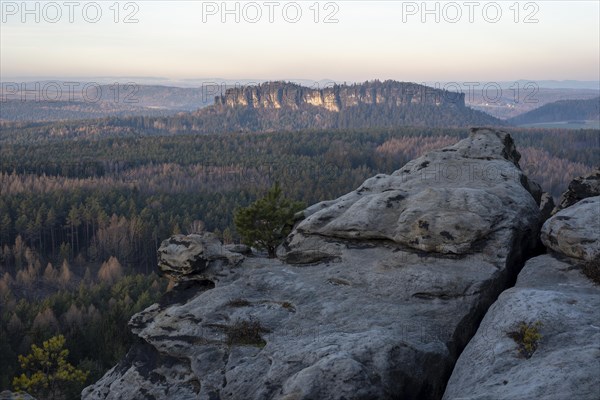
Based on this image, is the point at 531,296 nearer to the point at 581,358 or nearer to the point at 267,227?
the point at 581,358

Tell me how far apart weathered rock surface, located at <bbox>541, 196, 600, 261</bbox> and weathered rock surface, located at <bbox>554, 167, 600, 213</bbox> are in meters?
4.36

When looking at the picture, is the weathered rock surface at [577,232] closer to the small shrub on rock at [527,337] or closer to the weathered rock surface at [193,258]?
the small shrub on rock at [527,337]

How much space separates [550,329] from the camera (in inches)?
715

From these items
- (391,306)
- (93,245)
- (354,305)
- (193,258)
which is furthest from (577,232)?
(93,245)

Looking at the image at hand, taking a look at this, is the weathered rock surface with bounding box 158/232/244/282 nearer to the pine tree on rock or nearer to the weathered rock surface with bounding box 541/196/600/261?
the pine tree on rock

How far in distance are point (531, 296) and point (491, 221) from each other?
21.1 feet

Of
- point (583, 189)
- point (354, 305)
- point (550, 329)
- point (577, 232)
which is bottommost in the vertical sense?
point (354, 305)

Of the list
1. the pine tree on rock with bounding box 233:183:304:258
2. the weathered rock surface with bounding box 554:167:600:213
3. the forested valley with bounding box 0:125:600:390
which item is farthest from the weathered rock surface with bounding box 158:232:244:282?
the forested valley with bounding box 0:125:600:390

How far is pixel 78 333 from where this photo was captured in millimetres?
72375

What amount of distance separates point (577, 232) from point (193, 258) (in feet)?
61.9

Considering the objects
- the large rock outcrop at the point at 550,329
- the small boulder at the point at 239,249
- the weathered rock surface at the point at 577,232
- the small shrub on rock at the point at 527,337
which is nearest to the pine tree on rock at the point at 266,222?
the small boulder at the point at 239,249

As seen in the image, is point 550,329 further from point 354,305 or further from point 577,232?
point 354,305

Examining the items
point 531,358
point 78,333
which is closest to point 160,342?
point 531,358

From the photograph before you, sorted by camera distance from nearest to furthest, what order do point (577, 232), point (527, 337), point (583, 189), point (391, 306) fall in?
point (527, 337) → point (391, 306) → point (577, 232) → point (583, 189)
